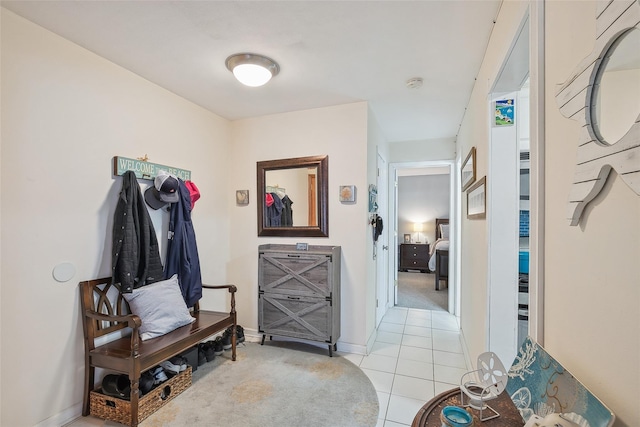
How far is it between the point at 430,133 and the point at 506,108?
2.29 m

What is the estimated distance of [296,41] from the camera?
196 centimetres

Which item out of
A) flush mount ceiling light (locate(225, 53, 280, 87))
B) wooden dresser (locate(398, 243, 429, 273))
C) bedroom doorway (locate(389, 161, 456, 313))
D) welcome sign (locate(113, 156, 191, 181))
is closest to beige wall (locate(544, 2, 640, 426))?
flush mount ceiling light (locate(225, 53, 280, 87))

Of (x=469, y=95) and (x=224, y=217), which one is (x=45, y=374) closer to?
(x=224, y=217)

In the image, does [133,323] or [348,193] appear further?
[348,193]

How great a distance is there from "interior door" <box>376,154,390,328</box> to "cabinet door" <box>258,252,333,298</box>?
1045 mm

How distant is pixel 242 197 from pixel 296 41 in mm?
1926

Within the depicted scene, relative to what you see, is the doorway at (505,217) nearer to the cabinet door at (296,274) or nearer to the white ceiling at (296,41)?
the white ceiling at (296,41)

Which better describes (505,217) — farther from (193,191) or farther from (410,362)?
(193,191)

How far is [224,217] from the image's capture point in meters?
3.45

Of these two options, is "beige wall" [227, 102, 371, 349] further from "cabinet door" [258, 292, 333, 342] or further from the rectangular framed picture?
the rectangular framed picture

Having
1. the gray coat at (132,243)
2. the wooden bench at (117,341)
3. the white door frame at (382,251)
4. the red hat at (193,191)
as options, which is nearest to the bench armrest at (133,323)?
the wooden bench at (117,341)

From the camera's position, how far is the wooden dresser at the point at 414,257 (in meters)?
7.25

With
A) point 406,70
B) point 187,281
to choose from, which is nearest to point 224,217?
point 187,281

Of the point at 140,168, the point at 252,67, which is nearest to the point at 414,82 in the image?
the point at 252,67
